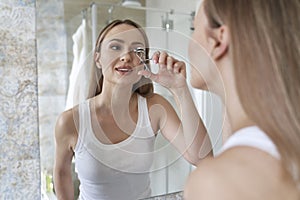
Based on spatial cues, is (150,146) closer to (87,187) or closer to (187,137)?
(187,137)

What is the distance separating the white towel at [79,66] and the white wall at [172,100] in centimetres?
21

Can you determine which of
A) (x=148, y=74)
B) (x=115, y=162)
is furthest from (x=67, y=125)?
(x=148, y=74)

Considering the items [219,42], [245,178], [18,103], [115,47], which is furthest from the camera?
[115,47]

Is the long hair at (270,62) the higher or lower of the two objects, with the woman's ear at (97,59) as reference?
lower

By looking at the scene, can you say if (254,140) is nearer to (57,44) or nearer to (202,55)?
(202,55)

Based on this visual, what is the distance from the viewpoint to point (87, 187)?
99cm

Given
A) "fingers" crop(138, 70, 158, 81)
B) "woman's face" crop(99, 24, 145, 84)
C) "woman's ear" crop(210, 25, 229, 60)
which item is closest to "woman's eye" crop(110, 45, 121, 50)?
"woman's face" crop(99, 24, 145, 84)

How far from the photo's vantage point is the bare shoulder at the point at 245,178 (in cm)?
45

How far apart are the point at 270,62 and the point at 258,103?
2.8 inches

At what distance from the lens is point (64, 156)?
94 centimetres

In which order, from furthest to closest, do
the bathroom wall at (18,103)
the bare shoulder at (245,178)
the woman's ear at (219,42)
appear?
the bathroom wall at (18,103) → the woman's ear at (219,42) → the bare shoulder at (245,178)

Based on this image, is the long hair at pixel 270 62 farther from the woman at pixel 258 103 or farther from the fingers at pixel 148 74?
the fingers at pixel 148 74

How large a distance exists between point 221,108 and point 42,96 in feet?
1.92

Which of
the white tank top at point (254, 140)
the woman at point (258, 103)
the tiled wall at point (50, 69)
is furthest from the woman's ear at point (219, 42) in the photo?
the tiled wall at point (50, 69)
